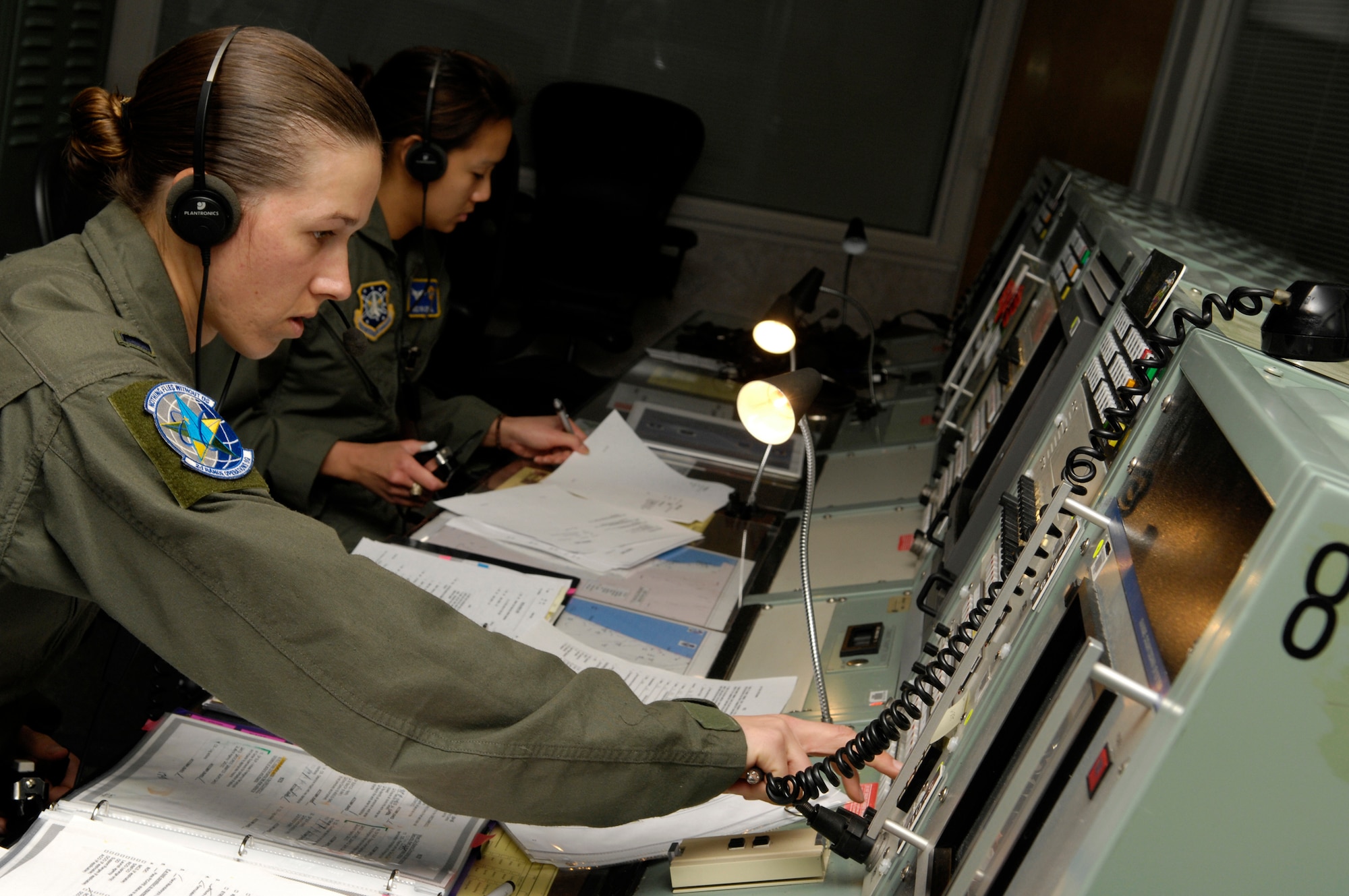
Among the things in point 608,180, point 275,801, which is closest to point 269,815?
point 275,801

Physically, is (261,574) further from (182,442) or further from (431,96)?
(431,96)

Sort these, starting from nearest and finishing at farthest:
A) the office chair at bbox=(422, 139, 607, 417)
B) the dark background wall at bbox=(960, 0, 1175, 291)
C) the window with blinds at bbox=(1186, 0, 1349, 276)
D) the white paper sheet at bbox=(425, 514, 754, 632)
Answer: the white paper sheet at bbox=(425, 514, 754, 632) → the window with blinds at bbox=(1186, 0, 1349, 276) → the dark background wall at bbox=(960, 0, 1175, 291) → the office chair at bbox=(422, 139, 607, 417)

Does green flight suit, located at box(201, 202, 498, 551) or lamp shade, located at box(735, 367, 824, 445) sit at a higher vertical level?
lamp shade, located at box(735, 367, 824, 445)

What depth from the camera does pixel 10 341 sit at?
814 mm

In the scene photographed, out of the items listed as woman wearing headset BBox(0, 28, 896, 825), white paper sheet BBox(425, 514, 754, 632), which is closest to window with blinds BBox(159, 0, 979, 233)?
white paper sheet BBox(425, 514, 754, 632)

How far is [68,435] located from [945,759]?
698 millimetres

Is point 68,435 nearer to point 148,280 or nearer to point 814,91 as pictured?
point 148,280

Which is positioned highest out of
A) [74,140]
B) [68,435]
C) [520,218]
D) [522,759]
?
[74,140]

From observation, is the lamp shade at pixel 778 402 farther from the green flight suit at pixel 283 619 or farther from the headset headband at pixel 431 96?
the headset headband at pixel 431 96

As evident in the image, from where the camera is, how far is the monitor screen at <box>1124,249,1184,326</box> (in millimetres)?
853

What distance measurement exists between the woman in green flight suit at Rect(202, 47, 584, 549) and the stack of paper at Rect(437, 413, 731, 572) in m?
0.09

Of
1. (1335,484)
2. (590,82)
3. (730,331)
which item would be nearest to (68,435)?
(1335,484)

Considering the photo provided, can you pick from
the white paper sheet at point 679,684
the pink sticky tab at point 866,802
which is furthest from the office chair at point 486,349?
the pink sticky tab at point 866,802

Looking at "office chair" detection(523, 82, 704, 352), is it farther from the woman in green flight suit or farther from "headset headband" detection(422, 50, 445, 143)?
"headset headband" detection(422, 50, 445, 143)
